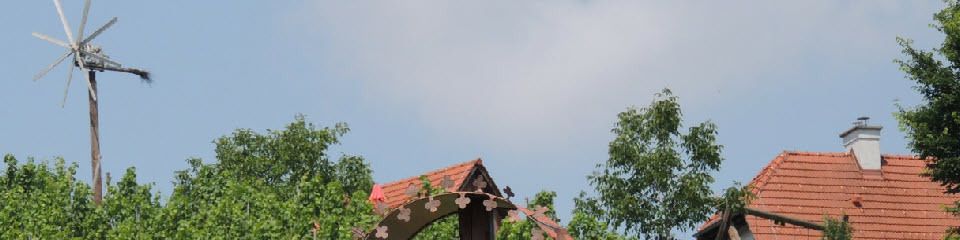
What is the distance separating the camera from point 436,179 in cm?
3456

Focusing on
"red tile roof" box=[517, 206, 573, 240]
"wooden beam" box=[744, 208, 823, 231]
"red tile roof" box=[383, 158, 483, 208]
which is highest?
"red tile roof" box=[383, 158, 483, 208]

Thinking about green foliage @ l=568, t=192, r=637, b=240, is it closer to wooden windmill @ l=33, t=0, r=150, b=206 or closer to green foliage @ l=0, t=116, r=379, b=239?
green foliage @ l=0, t=116, r=379, b=239

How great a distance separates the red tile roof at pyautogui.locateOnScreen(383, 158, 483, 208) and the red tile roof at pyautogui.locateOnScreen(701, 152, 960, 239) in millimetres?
6639

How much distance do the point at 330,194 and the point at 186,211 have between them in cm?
345

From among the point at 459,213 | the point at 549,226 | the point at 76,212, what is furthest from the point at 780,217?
the point at 549,226

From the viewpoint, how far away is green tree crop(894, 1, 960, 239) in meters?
26.6

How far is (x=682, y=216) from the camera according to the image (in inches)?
1126

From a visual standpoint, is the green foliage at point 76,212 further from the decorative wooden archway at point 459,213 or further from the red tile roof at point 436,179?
the decorative wooden archway at point 459,213

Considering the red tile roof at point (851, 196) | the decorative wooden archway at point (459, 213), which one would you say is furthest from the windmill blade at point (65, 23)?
the decorative wooden archway at point (459, 213)

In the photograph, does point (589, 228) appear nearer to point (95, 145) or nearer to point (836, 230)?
point (836, 230)

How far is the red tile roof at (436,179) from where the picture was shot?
33753mm

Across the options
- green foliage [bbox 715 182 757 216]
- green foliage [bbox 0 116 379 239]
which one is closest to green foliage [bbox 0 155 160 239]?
green foliage [bbox 0 116 379 239]

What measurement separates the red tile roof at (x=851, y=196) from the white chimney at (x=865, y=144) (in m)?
0.22

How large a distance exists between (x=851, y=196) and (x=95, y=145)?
18692mm
